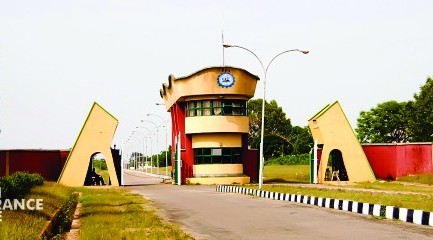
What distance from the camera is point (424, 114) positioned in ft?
228

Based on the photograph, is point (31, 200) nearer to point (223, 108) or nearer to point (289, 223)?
point (289, 223)

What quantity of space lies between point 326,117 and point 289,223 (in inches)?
1245

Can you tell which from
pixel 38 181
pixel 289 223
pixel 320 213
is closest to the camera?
pixel 289 223

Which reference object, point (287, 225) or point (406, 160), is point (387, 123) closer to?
point (406, 160)

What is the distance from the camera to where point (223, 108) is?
47875 mm

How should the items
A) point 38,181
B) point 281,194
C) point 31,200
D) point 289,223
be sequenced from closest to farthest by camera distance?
point 289,223 → point 31,200 → point 281,194 → point 38,181

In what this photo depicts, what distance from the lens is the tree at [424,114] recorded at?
2689 inches

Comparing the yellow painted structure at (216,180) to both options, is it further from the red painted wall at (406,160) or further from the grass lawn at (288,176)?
the red painted wall at (406,160)

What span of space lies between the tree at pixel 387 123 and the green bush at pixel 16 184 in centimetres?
6475

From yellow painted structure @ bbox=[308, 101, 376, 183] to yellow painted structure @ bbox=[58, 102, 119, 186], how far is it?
1593cm

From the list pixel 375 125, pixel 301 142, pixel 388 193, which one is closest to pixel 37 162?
pixel 388 193

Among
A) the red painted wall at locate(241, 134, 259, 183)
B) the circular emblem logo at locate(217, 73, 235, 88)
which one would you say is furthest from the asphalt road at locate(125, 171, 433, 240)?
the red painted wall at locate(241, 134, 259, 183)

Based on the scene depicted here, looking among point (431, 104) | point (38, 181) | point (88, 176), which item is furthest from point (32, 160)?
point (431, 104)

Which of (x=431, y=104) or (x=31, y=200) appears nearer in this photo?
(x=31, y=200)
